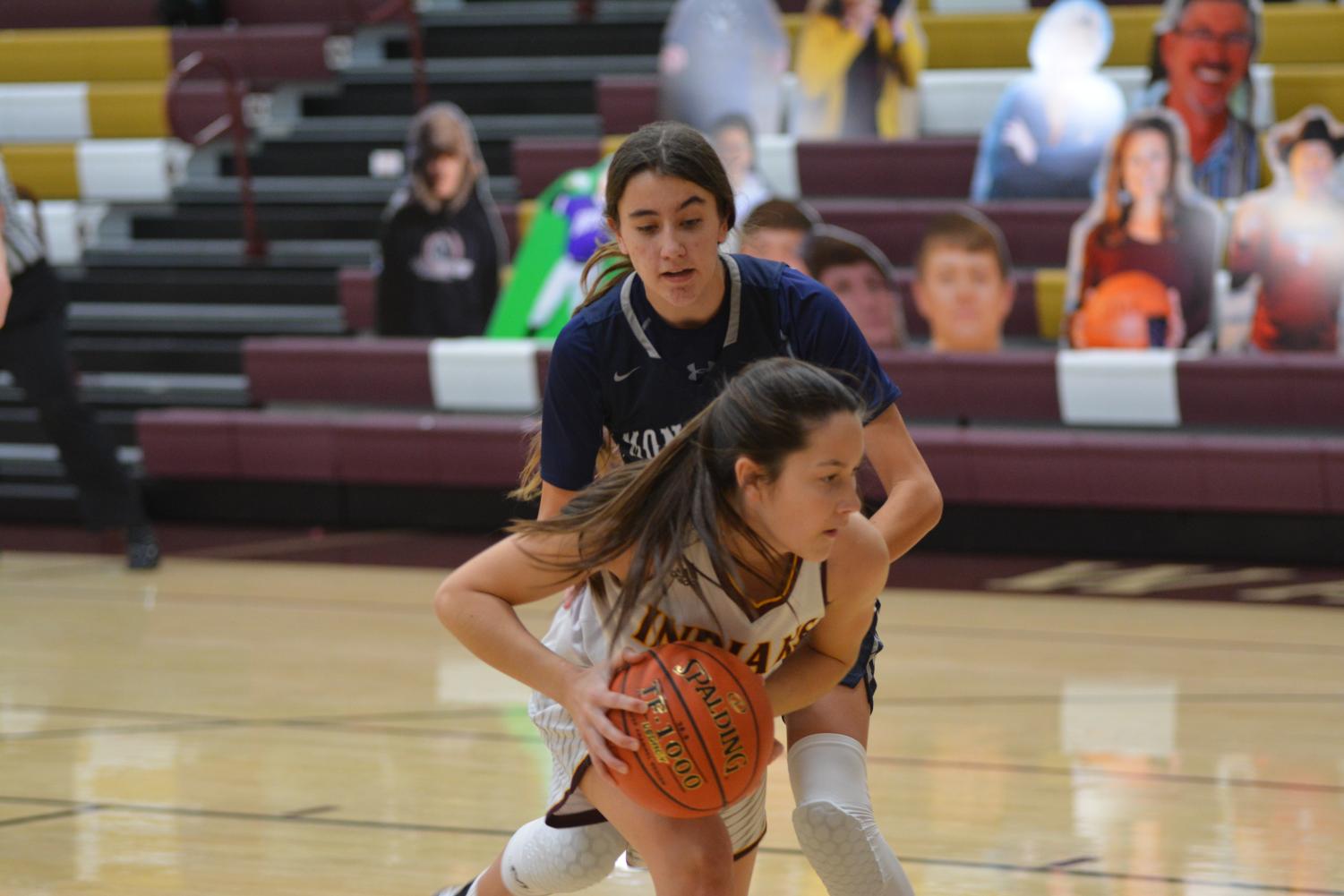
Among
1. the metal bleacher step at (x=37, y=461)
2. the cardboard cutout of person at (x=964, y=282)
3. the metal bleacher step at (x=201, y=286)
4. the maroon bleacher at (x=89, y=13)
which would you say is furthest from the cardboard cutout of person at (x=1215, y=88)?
the maroon bleacher at (x=89, y=13)

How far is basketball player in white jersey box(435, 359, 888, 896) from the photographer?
5.87 ft

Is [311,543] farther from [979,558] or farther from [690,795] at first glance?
[690,795]

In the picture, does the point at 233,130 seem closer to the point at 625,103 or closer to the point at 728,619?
the point at 625,103

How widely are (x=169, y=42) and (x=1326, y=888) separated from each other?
6752 mm

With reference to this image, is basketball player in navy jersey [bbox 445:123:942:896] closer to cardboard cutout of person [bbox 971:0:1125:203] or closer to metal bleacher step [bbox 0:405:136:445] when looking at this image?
cardboard cutout of person [bbox 971:0:1125:203]

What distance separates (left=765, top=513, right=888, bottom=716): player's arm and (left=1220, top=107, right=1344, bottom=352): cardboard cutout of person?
12.4ft

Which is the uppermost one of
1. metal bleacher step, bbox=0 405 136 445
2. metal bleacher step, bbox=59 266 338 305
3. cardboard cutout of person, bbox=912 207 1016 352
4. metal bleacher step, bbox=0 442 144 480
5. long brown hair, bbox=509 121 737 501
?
long brown hair, bbox=509 121 737 501

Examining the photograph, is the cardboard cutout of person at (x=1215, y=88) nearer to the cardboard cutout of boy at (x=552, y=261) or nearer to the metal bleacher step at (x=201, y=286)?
the cardboard cutout of boy at (x=552, y=261)

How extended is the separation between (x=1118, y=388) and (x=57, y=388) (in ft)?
9.94

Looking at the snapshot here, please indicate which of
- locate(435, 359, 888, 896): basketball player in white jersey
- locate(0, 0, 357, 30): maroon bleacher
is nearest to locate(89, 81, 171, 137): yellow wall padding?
locate(0, 0, 357, 30): maroon bleacher

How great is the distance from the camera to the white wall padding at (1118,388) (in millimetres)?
5371

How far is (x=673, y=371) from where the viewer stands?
2064 mm

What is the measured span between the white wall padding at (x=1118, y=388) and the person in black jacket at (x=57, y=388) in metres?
2.74

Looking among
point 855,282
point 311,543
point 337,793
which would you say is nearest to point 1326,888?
point 337,793
